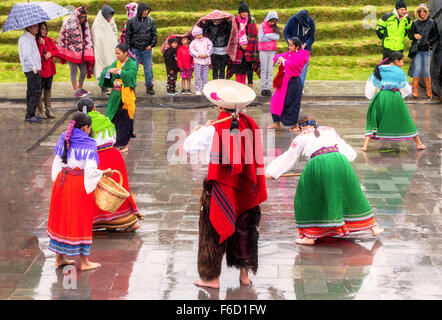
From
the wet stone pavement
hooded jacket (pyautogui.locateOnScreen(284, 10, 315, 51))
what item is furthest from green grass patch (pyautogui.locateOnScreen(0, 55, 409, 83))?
the wet stone pavement

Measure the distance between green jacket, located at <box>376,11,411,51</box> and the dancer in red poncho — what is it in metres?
9.32

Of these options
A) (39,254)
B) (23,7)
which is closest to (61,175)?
(39,254)

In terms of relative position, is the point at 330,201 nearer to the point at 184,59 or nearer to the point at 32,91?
the point at 32,91

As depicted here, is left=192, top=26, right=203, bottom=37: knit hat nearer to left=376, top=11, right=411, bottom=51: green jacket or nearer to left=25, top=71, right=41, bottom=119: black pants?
left=25, top=71, right=41, bottom=119: black pants

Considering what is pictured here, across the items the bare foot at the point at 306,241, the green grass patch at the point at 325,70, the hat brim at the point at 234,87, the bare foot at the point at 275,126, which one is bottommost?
the green grass patch at the point at 325,70

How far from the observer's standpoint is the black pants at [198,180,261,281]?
6020 mm

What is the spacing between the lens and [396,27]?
14.5 m

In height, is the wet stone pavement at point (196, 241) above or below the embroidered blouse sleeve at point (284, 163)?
below

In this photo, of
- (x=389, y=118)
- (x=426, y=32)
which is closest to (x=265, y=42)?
(x=426, y=32)

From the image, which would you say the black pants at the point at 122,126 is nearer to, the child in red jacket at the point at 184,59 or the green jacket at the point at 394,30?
the child in red jacket at the point at 184,59

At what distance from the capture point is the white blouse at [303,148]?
22.9 ft

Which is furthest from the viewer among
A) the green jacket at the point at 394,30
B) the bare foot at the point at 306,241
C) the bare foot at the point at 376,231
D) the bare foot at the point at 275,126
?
the green jacket at the point at 394,30

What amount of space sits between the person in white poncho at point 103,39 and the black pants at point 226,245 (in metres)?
8.65

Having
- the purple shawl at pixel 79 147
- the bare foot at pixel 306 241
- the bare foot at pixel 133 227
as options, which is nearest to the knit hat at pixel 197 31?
the bare foot at pixel 133 227
